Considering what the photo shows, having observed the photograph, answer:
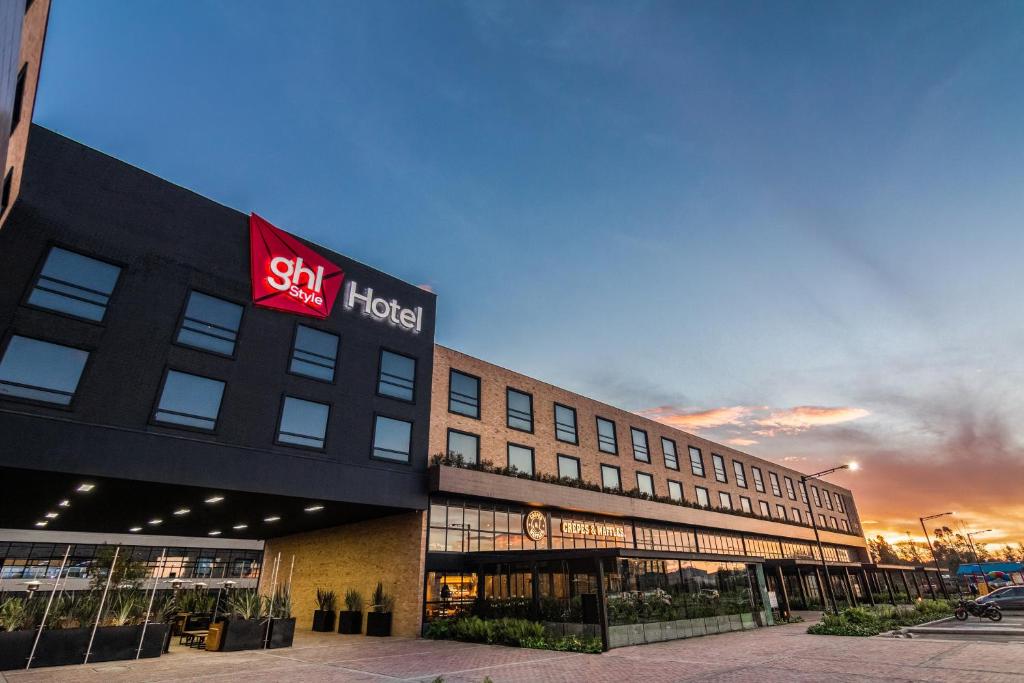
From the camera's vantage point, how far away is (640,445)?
1577 inches

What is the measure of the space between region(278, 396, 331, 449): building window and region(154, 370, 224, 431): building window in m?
2.55

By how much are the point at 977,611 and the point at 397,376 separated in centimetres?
3190

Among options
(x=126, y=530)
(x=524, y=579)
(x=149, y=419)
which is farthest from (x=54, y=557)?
(x=524, y=579)

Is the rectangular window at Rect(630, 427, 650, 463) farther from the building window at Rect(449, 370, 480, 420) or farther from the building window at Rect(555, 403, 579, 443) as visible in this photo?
the building window at Rect(449, 370, 480, 420)

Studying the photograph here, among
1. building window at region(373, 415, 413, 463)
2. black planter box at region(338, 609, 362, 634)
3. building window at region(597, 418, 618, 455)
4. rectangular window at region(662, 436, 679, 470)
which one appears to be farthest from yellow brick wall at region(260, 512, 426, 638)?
rectangular window at region(662, 436, 679, 470)

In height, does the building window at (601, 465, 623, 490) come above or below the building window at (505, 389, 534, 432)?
below

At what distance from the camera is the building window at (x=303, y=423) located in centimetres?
2059

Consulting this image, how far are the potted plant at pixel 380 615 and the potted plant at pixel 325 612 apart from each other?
4.10m

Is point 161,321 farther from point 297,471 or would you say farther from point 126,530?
point 126,530

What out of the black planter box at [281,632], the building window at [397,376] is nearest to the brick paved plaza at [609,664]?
the black planter box at [281,632]

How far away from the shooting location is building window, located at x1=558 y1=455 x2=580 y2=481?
32031 millimetres

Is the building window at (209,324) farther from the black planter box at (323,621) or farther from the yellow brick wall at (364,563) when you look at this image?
the black planter box at (323,621)

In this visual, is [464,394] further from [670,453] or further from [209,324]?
[670,453]

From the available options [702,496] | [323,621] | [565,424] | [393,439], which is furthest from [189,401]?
[702,496]
